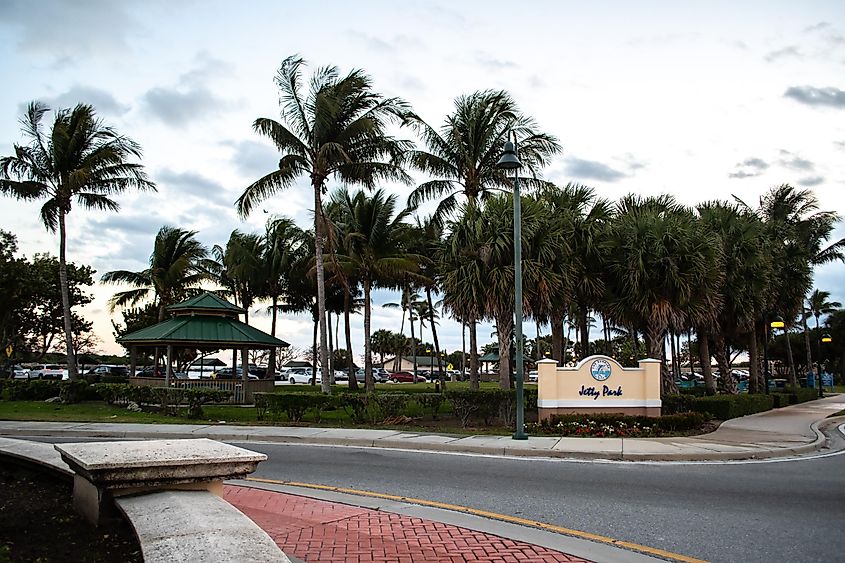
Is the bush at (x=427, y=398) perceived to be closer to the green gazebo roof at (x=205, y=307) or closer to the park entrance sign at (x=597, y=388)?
the park entrance sign at (x=597, y=388)

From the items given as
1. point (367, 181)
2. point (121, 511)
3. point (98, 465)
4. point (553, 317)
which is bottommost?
point (121, 511)

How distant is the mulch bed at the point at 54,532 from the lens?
4543 millimetres

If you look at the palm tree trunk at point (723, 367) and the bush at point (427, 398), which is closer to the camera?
the bush at point (427, 398)

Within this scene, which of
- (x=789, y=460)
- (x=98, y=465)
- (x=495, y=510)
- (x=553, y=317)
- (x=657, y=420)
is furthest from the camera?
(x=553, y=317)

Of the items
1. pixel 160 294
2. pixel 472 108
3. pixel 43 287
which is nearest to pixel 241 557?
pixel 472 108

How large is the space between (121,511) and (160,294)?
4339 cm

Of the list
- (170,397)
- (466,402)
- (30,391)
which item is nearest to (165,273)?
(30,391)

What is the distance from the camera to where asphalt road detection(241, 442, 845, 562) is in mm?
7355

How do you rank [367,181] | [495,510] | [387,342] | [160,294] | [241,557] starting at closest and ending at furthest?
[241,557] → [495,510] → [367,181] → [160,294] → [387,342]

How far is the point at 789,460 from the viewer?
14.0m

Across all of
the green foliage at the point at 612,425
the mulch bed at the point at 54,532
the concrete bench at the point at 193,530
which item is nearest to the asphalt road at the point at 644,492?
the green foliage at the point at 612,425

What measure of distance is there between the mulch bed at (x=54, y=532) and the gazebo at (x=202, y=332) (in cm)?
2239

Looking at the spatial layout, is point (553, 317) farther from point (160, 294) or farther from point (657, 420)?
point (160, 294)

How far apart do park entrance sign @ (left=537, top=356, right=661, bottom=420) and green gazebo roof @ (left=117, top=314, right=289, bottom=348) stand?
15.3m
